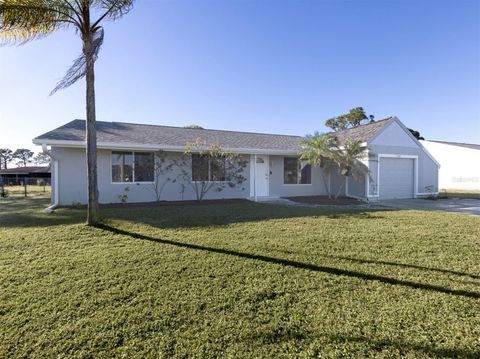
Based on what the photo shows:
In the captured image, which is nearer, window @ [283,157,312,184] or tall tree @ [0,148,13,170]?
window @ [283,157,312,184]

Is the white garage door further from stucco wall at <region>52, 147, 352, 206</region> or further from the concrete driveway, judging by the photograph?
stucco wall at <region>52, 147, 352, 206</region>

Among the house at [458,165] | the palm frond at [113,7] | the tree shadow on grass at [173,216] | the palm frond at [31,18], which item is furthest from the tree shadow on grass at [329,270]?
the house at [458,165]

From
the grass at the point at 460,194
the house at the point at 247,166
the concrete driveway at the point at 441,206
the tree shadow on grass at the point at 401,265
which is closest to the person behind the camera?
the tree shadow on grass at the point at 401,265

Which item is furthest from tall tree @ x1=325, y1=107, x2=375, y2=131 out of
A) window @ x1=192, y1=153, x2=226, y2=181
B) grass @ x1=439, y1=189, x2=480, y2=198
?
window @ x1=192, y1=153, x2=226, y2=181

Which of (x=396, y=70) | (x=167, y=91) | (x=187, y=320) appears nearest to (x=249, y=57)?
(x=167, y=91)

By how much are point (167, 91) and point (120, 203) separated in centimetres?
762

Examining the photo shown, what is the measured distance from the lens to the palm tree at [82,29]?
6477mm

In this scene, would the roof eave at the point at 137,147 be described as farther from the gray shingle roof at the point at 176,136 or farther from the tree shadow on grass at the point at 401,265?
the tree shadow on grass at the point at 401,265

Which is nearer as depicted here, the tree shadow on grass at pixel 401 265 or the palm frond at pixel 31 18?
the tree shadow on grass at pixel 401 265

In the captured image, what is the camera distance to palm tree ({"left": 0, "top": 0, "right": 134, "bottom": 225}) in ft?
21.2

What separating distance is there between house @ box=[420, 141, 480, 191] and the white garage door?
13876 millimetres

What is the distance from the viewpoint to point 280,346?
2389 mm

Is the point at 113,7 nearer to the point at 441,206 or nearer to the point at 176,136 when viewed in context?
the point at 176,136

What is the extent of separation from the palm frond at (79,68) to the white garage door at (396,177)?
47.2 ft
